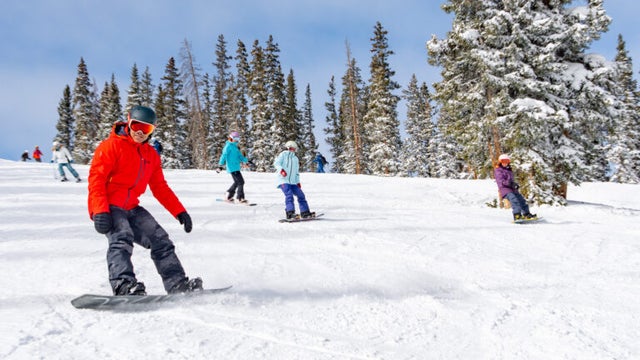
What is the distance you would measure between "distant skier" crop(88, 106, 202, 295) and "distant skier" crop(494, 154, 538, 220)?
829 centimetres

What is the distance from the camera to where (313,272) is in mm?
4598

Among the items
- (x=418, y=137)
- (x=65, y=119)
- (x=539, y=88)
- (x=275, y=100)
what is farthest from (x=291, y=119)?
(x=65, y=119)

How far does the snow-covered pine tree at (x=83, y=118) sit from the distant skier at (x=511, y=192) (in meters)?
48.5

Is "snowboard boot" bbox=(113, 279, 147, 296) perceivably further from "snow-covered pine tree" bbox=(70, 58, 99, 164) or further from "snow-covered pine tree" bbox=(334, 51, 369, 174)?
"snow-covered pine tree" bbox=(70, 58, 99, 164)

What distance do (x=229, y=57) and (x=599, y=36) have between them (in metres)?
40.4

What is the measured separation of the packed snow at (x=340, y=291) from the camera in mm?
2699

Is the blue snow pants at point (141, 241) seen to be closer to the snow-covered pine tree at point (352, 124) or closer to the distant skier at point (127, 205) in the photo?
the distant skier at point (127, 205)

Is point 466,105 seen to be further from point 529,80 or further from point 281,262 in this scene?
point 281,262

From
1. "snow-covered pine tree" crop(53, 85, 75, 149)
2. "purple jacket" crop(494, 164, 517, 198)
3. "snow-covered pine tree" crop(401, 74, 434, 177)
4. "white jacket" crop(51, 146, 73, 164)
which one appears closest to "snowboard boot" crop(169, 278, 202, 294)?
"purple jacket" crop(494, 164, 517, 198)

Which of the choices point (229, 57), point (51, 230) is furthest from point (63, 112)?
point (51, 230)

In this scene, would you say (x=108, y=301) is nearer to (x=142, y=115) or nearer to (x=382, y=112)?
(x=142, y=115)

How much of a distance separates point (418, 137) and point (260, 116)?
20879mm

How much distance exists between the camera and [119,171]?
10.9 feet

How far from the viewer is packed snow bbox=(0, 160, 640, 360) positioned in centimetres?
270
